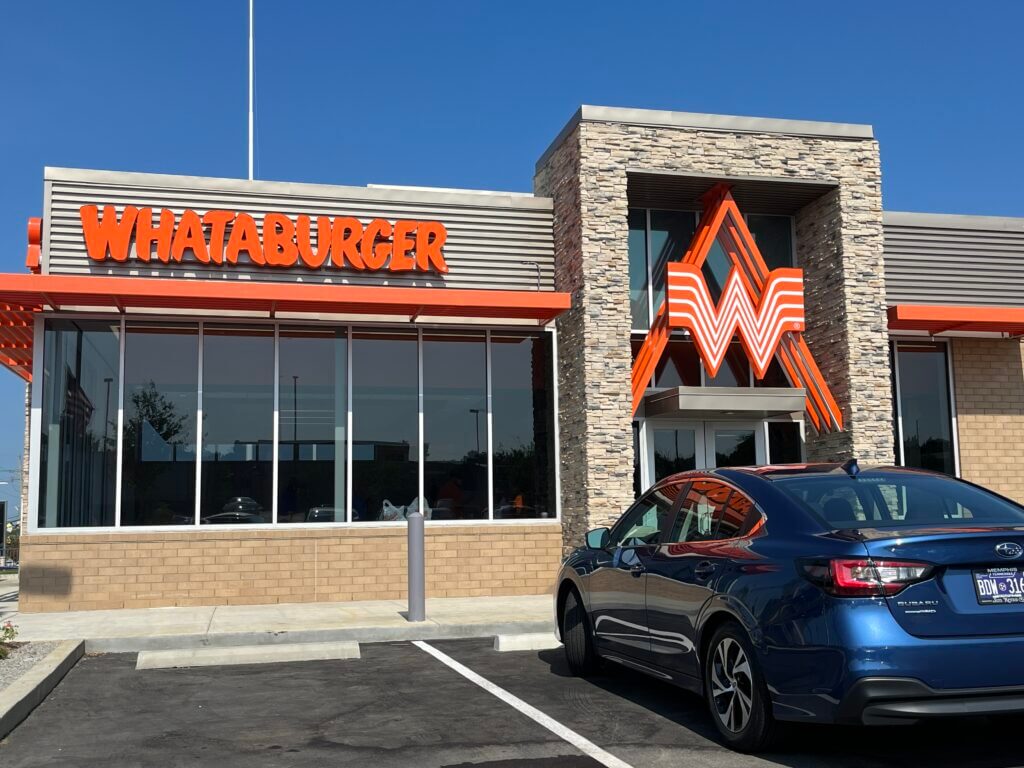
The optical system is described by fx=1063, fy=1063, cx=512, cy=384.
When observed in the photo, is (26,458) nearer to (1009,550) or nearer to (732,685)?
(732,685)

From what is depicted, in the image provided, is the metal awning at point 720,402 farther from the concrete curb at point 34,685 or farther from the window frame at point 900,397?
the concrete curb at point 34,685

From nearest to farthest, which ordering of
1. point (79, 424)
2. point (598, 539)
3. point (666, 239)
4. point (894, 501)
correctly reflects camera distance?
point (894, 501) < point (598, 539) < point (79, 424) < point (666, 239)

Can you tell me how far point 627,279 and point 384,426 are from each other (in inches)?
160

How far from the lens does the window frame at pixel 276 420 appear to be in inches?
544

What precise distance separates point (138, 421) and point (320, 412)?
2.44 m

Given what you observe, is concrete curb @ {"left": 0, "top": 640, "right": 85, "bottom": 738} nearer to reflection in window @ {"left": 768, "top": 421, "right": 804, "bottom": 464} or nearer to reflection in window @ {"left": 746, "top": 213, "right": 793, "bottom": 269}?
reflection in window @ {"left": 768, "top": 421, "right": 804, "bottom": 464}

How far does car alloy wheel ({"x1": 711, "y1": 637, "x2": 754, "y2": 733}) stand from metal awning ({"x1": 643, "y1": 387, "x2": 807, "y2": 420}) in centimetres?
914

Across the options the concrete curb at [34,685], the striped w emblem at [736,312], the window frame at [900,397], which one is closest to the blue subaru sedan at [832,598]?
the concrete curb at [34,685]

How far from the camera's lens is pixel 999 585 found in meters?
5.16

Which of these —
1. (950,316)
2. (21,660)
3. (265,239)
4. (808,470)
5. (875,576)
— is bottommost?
(21,660)

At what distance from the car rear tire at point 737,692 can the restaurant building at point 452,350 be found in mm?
8499

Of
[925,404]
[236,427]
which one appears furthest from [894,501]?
[925,404]

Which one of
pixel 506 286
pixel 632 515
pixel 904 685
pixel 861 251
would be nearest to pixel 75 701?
pixel 632 515

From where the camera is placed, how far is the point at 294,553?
14.5 meters
